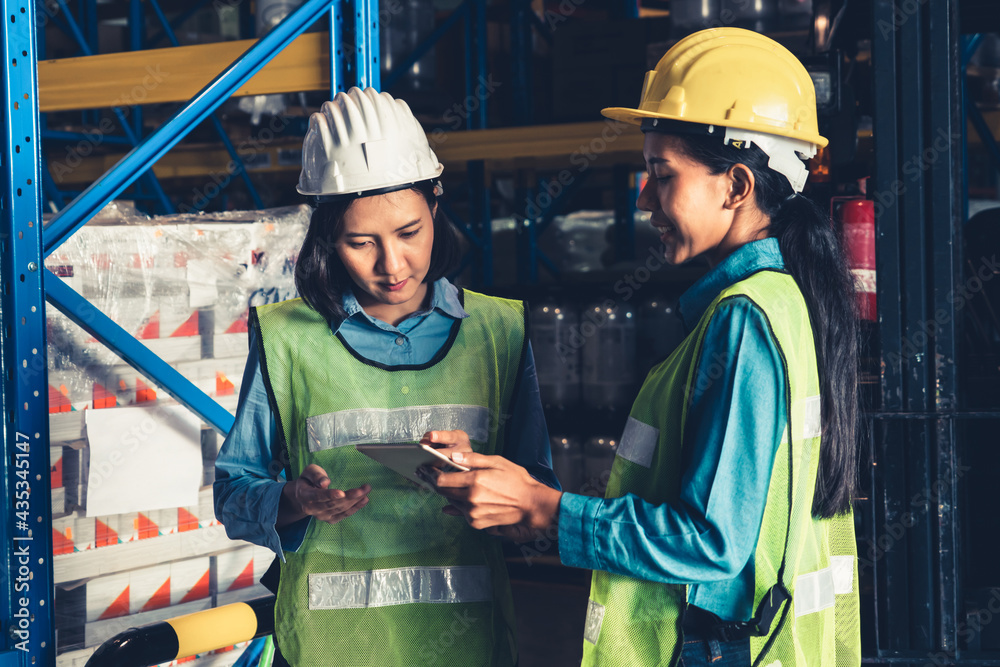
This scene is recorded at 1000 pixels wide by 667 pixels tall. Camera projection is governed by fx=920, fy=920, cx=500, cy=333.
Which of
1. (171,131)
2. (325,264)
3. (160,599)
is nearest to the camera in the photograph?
(325,264)

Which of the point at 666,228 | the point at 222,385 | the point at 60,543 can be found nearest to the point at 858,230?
the point at 666,228

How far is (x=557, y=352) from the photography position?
17.3 feet

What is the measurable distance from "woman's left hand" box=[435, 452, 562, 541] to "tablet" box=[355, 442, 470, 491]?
0.02 meters

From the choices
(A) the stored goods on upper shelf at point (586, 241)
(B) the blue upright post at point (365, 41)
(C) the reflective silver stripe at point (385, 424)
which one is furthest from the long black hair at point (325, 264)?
(A) the stored goods on upper shelf at point (586, 241)

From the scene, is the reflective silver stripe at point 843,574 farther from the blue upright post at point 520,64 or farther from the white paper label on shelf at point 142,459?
the blue upright post at point 520,64

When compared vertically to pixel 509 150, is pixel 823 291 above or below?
below

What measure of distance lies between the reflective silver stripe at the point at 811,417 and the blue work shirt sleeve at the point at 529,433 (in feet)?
2.24

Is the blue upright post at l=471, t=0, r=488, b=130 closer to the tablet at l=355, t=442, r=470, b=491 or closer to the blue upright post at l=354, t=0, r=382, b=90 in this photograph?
the blue upright post at l=354, t=0, r=382, b=90

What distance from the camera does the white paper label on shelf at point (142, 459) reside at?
301 centimetres

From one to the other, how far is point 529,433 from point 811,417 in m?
0.74

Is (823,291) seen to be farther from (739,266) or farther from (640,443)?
(640,443)

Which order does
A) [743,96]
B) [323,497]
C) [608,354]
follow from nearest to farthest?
[743,96], [323,497], [608,354]

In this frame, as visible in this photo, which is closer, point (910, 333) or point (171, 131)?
point (171, 131)

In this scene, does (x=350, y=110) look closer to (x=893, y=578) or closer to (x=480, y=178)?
(x=893, y=578)
